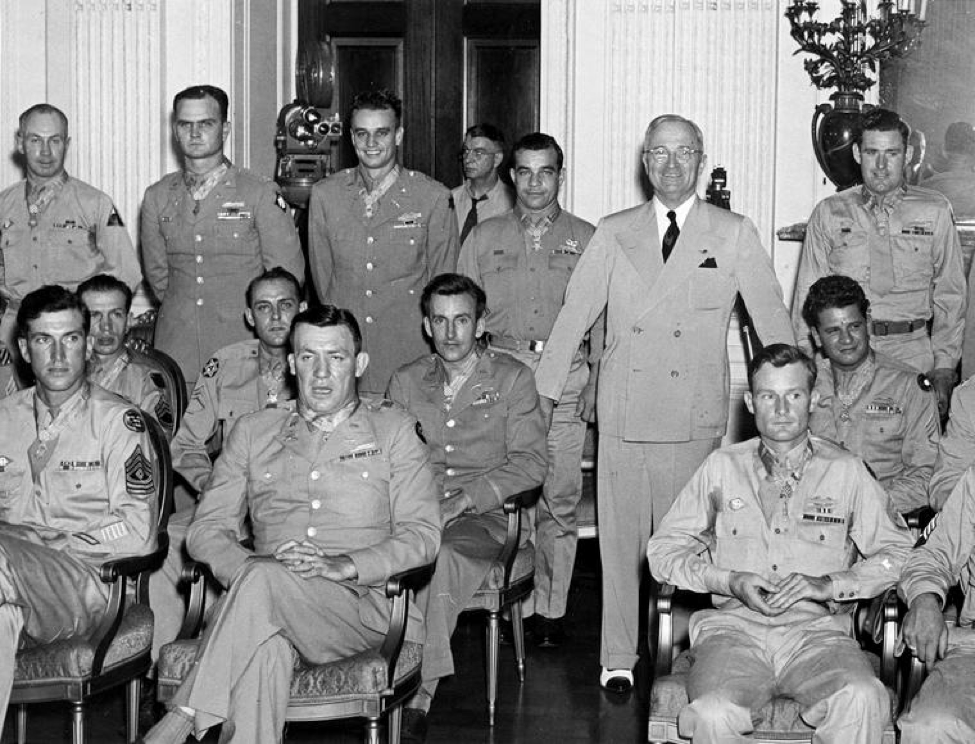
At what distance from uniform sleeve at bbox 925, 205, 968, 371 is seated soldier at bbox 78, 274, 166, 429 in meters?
2.55

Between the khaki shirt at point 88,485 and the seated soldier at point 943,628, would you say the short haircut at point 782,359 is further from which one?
the khaki shirt at point 88,485

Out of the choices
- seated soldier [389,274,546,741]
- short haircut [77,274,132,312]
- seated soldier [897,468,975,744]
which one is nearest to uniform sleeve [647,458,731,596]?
seated soldier [897,468,975,744]

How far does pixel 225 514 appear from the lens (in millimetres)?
4082

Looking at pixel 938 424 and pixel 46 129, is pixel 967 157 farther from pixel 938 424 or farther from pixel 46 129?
pixel 46 129

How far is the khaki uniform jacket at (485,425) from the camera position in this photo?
4.84m

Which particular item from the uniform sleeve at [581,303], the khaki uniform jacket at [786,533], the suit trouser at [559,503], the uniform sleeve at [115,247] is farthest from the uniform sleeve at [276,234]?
the khaki uniform jacket at [786,533]

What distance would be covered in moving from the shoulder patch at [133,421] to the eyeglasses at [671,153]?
166cm

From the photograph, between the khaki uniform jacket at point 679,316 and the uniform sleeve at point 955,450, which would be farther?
the khaki uniform jacket at point 679,316

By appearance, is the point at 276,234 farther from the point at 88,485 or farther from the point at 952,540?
the point at 952,540

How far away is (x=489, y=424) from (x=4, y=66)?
3198mm

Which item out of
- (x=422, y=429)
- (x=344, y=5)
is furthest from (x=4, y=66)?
(x=422, y=429)

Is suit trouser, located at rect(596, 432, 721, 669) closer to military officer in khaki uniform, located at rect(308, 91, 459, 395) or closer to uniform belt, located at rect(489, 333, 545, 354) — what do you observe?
uniform belt, located at rect(489, 333, 545, 354)

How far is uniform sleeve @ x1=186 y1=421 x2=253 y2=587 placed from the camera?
397 centimetres

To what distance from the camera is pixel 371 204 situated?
5457 millimetres
